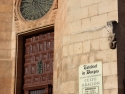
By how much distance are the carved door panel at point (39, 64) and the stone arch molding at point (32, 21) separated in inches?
15.0

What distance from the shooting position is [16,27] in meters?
11.8

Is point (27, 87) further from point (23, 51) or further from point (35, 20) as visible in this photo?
point (35, 20)

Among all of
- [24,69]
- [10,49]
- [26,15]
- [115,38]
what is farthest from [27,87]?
[115,38]

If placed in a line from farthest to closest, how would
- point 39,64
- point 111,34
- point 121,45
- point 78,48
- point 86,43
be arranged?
point 39,64
point 78,48
point 86,43
point 121,45
point 111,34

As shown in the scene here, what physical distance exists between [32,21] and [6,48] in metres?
1.28

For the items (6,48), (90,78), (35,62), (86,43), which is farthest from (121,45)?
(6,48)

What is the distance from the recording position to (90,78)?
331 inches

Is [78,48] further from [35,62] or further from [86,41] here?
[35,62]

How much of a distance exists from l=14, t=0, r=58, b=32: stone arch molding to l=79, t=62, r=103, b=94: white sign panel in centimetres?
285

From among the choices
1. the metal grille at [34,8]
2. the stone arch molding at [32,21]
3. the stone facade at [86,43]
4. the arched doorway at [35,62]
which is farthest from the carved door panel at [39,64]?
the metal grille at [34,8]

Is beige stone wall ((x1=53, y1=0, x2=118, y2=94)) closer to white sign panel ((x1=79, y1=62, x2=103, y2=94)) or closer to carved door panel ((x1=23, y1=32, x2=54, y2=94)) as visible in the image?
white sign panel ((x1=79, y1=62, x2=103, y2=94))

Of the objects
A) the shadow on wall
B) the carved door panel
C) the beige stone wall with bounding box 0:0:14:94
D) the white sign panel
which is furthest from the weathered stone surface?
the beige stone wall with bounding box 0:0:14:94

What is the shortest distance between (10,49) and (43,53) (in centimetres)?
129

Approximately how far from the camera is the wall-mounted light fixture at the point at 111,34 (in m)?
8.20
